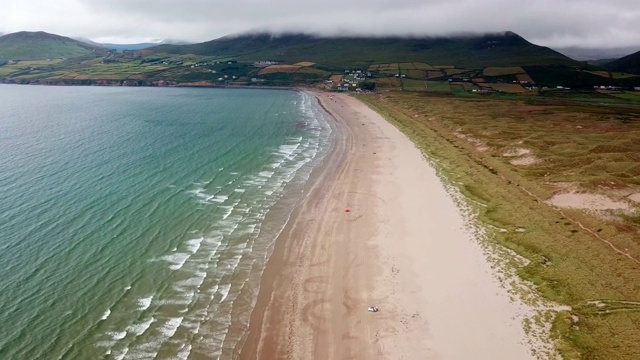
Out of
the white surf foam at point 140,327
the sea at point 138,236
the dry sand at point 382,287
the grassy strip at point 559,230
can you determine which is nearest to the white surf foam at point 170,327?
the sea at point 138,236

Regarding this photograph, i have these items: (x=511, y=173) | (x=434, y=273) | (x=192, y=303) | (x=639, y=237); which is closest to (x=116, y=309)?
(x=192, y=303)

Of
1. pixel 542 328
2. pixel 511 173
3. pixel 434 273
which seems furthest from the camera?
pixel 511 173

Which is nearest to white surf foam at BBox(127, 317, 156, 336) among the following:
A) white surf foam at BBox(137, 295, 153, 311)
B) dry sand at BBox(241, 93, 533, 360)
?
white surf foam at BBox(137, 295, 153, 311)

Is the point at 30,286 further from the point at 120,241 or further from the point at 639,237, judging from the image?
the point at 639,237

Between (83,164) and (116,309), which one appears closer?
(116,309)

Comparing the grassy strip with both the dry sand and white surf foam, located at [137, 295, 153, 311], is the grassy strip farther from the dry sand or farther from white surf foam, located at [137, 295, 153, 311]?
white surf foam, located at [137, 295, 153, 311]

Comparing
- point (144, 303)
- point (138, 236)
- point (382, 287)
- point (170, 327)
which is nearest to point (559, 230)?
point (382, 287)
